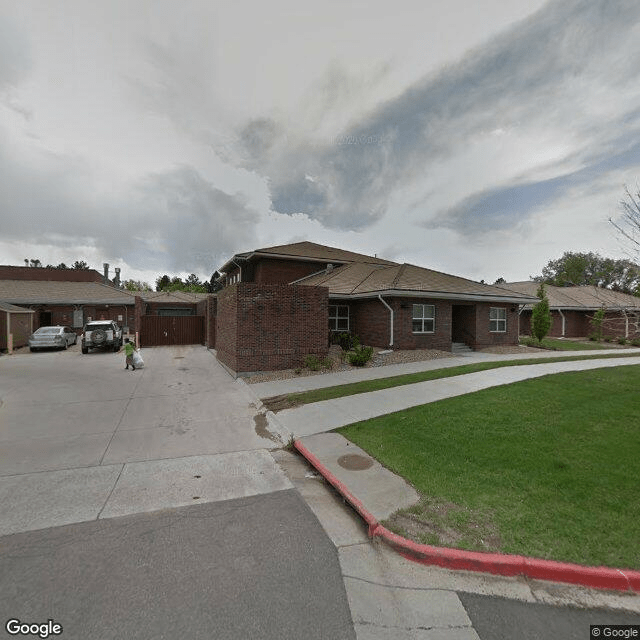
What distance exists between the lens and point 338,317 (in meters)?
17.9

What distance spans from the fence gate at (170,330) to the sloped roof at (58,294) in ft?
36.1

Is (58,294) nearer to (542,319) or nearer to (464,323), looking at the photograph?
(464,323)

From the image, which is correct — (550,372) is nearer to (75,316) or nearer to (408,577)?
(408,577)

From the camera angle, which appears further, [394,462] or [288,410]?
[288,410]

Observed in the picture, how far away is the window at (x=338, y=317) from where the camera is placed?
58.1ft

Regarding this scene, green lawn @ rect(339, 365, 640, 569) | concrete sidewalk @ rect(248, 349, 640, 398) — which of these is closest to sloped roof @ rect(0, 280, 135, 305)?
concrete sidewalk @ rect(248, 349, 640, 398)

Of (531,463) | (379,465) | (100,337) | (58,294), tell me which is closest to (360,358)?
(379,465)

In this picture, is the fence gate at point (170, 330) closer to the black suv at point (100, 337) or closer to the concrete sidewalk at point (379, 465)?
the black suv at point (100, 337)

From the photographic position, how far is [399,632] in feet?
8.14

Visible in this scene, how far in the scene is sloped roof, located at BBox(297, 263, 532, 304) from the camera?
1524cm

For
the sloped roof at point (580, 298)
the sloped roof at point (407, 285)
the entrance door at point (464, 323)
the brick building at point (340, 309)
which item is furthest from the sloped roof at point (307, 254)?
the sloped roof at point (580, 298)

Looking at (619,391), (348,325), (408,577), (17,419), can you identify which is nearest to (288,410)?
(408,577)

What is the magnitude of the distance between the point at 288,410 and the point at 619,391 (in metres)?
8.07

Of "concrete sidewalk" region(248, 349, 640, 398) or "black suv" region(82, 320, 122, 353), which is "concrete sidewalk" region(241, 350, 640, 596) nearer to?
"concrete sidewalk" region(248, 349, 640, 398)
